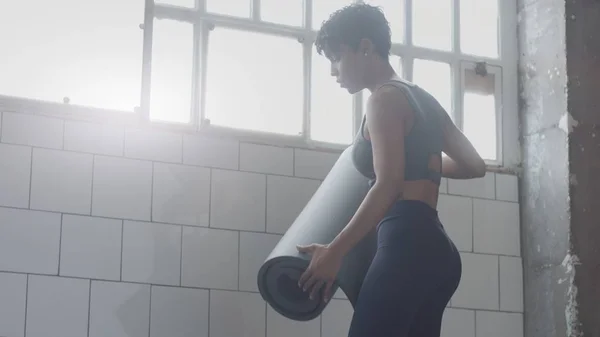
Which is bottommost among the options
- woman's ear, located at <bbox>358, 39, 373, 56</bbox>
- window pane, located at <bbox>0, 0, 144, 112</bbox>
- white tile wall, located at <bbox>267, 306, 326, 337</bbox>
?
white tile wall, located at <bbox>267, 306, 326, 337</bbox>

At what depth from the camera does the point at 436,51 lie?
351 centimetres

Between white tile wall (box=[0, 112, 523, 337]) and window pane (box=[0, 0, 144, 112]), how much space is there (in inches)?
4.6

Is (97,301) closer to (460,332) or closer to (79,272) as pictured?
(79,272)

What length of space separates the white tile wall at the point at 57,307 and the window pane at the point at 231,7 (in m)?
1.00

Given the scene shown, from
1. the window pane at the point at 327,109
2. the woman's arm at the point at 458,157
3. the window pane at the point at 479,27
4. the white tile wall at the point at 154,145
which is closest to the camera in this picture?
the woman's arm at the point at 458,157

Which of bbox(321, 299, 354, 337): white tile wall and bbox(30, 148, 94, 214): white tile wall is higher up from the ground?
bbox(30, 148, 94, 214): white tile wall

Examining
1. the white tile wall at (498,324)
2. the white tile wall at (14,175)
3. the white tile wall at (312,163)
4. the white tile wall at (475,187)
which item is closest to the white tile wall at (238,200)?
the white tile wall at (312,163)

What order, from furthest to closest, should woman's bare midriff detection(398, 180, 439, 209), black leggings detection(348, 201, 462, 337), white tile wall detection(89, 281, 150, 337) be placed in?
white tile wall detection(89, 281, 150, 337) < woman's bare midriff detection(398, 180, 439, 209) < black leggings detection(348, 201, 462, 337)

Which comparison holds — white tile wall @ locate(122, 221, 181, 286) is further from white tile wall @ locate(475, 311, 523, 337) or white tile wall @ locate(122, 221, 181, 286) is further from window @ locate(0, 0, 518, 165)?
white tile wall @ locate(475, 311, 523, 337)

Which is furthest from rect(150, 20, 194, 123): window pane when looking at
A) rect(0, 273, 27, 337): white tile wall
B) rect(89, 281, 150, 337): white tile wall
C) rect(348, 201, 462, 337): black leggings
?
rect(348, 201, 462, 337): black leggings

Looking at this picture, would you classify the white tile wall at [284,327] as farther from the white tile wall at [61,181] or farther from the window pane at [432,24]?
the window pane at [432,24]

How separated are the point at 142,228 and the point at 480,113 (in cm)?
137

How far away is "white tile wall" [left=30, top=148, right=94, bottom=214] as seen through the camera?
2.80 meters

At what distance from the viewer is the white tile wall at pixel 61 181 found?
280cm
